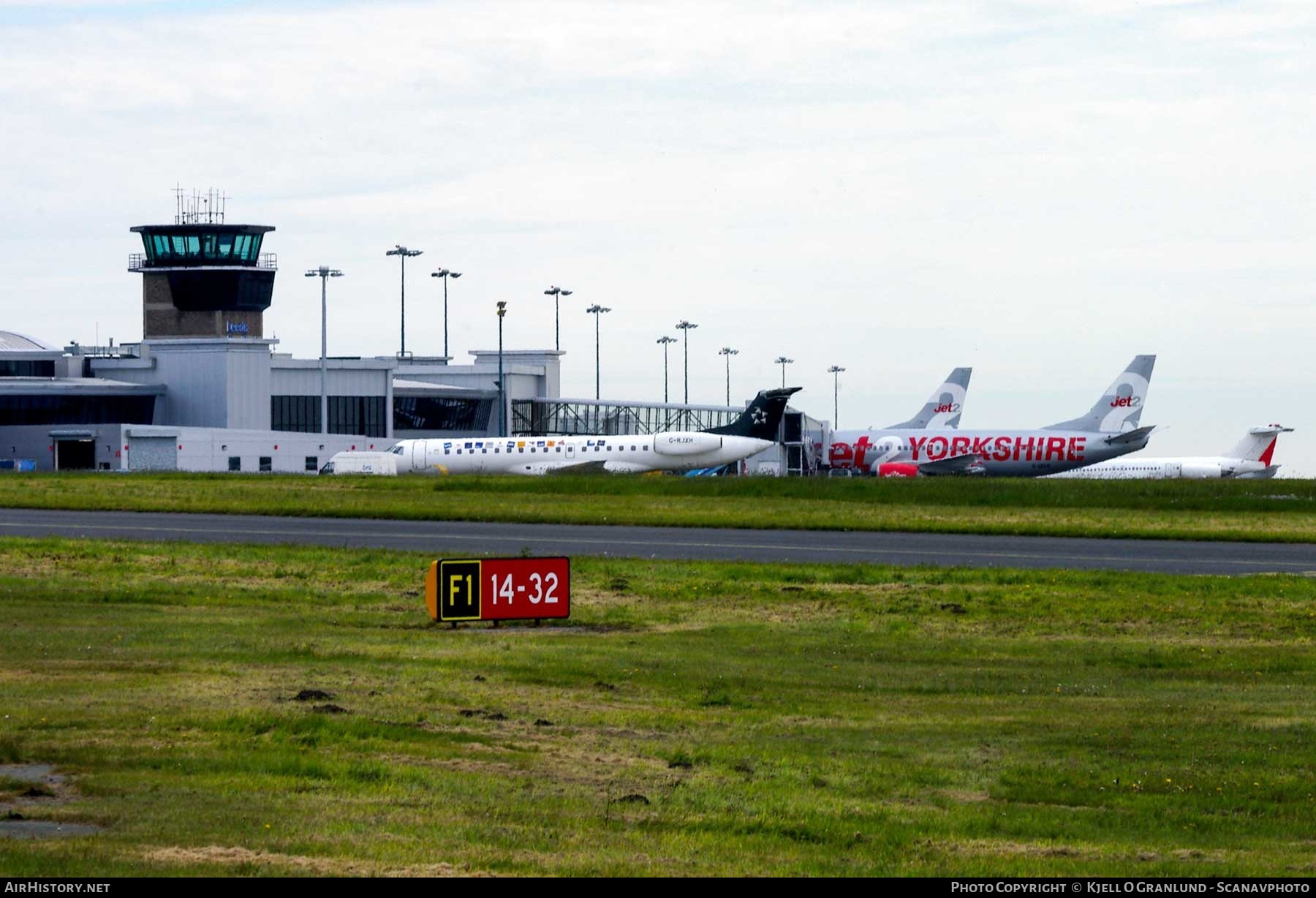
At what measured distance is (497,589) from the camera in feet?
76.2

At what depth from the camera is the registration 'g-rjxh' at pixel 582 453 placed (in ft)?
256

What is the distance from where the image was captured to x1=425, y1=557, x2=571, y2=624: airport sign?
892 inches

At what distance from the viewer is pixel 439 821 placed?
11.0 meters

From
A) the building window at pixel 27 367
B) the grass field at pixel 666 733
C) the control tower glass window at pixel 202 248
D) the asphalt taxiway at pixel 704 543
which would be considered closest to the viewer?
the grass field at pixel 666 733

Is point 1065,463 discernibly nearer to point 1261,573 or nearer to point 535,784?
point 1261,573

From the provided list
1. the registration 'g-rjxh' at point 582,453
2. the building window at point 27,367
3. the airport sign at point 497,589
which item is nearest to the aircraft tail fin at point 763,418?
the registration 'g-rjxh' at point 582,453

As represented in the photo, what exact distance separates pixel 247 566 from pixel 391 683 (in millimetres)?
15355

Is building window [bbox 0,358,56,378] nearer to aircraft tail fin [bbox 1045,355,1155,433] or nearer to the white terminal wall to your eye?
the white terminal wall

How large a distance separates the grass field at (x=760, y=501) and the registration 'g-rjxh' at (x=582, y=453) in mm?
11543

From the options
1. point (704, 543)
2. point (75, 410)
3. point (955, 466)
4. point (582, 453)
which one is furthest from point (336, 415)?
point (704, 543)

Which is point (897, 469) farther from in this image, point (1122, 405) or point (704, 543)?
point (704, 543)

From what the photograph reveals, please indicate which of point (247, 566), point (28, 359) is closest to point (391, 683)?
point (247, 566)

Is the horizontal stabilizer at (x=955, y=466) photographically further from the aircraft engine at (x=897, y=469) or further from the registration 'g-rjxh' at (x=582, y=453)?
the registration 'g-rjxh' at (x=582, y=453)

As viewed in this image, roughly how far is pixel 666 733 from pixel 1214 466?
3460 inches
